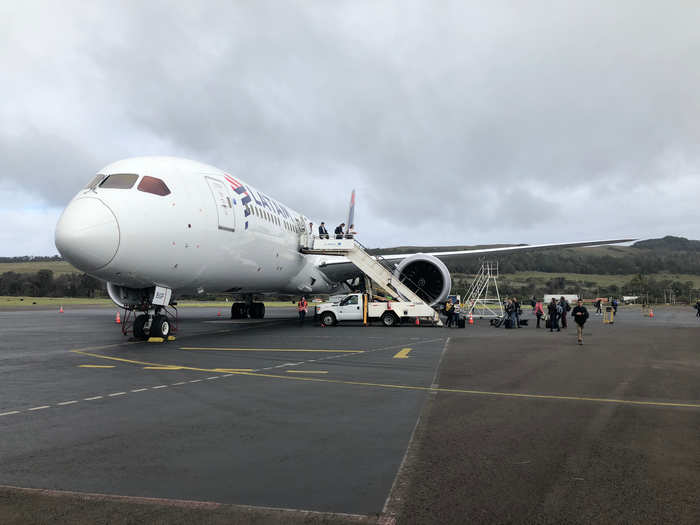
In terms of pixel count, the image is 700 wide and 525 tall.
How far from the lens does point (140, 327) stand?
1556cm

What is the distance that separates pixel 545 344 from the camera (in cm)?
1588

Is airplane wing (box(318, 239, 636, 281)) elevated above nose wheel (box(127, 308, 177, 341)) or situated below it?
above

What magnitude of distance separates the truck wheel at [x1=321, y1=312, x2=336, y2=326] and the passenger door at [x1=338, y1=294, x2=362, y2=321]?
0.41m

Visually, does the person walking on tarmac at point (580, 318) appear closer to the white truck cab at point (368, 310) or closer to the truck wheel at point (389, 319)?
the white truck cab at point (368, 310)

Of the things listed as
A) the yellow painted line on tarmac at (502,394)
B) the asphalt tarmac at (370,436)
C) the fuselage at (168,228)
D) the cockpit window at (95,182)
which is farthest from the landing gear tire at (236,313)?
the yellow painted line on tarmac at (502,394)

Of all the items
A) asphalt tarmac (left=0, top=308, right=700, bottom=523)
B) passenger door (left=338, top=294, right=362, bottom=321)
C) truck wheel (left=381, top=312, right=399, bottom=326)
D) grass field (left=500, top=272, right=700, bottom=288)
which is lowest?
asphalt tarmac (left=0, top=308, right=700, bottom=523)

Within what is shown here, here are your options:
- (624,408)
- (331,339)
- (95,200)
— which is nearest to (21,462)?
(624,408)

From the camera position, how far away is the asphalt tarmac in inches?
145

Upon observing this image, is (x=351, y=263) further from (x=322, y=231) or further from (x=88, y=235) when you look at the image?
(x=88, y=235)

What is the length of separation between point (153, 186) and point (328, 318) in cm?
1222

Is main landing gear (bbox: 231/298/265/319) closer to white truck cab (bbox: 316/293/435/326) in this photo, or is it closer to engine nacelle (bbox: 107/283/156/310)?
white truck cab (bbox: 316/293/435/326)

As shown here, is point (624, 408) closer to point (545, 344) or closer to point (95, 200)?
point (545, 344)

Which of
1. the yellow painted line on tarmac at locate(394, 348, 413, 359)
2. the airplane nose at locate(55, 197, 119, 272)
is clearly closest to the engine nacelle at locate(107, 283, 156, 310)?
the airplane nose at locate(55, 197, 119, 272)

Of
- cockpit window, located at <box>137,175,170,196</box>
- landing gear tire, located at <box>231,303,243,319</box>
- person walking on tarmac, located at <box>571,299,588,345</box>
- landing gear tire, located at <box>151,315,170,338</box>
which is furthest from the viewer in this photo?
landing gear tire, located at <box>231,303,243,319</box>
